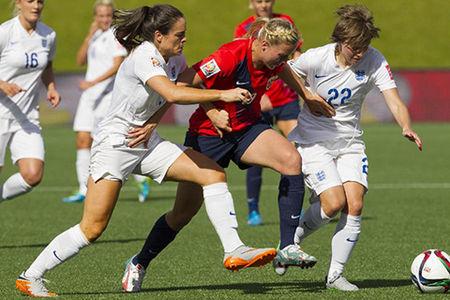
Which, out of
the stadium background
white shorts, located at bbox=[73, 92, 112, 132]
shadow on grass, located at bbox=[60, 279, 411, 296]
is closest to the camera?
shadow on grass, located at bbox=[60, 279, 411, 296]

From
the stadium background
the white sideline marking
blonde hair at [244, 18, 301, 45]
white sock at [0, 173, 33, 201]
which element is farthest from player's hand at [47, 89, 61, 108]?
the white sideline marking

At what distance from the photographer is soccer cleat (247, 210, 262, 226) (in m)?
11.9

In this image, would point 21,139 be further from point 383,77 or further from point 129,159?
point 383,77

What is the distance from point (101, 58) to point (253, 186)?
4163mm

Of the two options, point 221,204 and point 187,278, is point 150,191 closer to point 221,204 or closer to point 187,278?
point 187,278

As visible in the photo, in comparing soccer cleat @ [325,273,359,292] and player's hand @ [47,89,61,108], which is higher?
player's hand @ [47,89,61,108]

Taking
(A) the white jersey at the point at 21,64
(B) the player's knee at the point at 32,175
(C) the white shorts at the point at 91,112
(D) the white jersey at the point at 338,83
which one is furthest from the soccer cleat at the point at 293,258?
(C) the white shorts at the point at 91,112

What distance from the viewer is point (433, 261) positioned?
7434 millimetres

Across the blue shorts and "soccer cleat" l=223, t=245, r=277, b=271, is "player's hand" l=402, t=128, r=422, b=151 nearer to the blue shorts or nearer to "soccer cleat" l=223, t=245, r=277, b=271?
→ the blue shorts

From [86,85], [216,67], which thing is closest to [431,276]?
[216,67]

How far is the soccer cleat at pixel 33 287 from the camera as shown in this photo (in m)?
7.16

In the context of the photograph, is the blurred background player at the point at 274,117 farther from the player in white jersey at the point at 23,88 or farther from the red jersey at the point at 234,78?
the red jersey at the point at 234,78

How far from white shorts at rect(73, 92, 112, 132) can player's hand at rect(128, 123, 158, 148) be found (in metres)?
7.62

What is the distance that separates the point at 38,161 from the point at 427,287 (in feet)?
13.7
